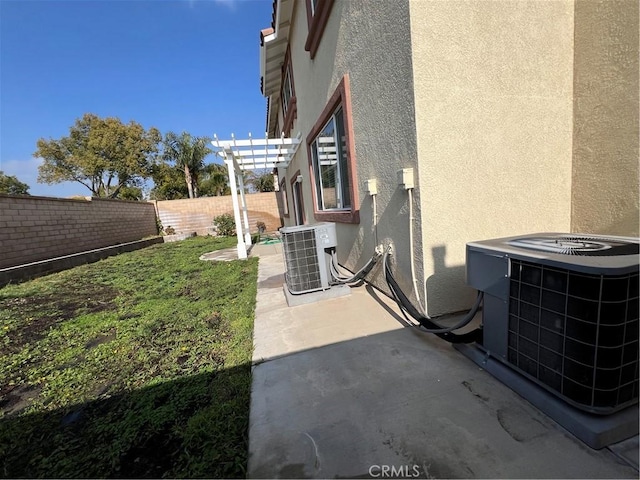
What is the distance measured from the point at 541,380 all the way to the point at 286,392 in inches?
64.8

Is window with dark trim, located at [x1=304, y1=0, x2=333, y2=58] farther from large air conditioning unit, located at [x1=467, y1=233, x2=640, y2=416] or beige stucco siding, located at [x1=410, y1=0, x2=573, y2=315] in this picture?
large air conditioning unit, located at [x1=467, y1=233, x2=640, y2=416]

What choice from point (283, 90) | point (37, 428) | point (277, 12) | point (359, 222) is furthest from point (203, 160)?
point (37, 428)

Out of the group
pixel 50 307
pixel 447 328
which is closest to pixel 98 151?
pixel 50 307

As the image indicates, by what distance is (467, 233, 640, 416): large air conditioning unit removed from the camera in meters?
1.40

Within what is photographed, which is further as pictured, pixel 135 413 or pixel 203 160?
pixel 203 160

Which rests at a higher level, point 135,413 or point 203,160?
point 203,160

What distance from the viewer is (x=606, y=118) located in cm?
266

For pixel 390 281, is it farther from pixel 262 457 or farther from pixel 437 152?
pixel 262 457

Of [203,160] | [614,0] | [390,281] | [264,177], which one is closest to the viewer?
[614,0]

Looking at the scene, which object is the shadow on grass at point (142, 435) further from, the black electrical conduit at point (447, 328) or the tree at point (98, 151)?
the tree at point (98, 151)

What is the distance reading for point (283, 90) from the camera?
11070mm

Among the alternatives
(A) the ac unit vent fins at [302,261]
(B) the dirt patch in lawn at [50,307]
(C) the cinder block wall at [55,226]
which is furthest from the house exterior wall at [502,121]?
(C) the cinder block wall at [55,226]

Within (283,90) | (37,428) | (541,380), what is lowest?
(37,428)

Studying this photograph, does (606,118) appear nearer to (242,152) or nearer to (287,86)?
(242,152)
